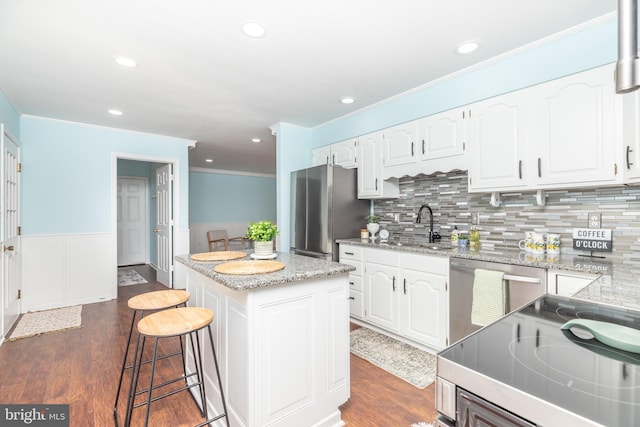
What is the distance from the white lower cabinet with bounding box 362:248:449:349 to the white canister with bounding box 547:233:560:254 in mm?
733

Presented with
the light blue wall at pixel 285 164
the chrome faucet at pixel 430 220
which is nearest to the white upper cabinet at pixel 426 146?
the chrome faucet at pixel 430 220

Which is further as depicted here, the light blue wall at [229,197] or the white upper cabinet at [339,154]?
the light blue wall at [229,197]

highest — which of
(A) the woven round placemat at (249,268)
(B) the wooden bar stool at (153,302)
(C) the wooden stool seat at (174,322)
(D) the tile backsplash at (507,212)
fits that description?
(D) the tile backsplash at (507,212)

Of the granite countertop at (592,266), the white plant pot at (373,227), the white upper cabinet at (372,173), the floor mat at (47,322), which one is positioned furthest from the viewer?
the white plant pot at (373,227)

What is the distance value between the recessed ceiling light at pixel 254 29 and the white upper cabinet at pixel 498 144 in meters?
1.78

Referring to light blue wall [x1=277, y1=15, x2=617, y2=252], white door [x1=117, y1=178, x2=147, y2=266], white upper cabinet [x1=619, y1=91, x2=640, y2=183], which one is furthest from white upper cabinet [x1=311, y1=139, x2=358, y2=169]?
white door [x1=117, y1=178, x2=147, y2=266]

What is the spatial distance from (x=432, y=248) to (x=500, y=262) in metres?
0.61

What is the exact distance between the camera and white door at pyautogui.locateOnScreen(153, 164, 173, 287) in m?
4.95

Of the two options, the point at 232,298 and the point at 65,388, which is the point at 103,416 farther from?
the point at 232,298

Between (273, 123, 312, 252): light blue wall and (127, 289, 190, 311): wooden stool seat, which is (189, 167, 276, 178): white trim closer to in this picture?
(273, 123, 312, 252): light blue wall

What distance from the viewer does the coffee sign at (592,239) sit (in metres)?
2.08

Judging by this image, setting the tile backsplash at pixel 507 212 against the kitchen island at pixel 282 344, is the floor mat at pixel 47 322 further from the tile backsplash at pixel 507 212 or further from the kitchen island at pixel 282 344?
the tile backsplash at pixel 507 212

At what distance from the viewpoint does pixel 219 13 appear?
1893 mm

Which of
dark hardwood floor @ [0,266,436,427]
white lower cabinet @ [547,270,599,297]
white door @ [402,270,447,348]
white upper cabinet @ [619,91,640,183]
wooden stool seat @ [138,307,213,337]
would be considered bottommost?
dark hardwood floor @ [0,266,436,427]
